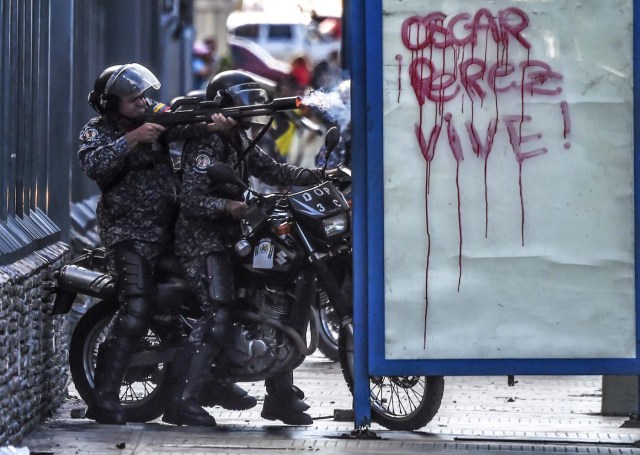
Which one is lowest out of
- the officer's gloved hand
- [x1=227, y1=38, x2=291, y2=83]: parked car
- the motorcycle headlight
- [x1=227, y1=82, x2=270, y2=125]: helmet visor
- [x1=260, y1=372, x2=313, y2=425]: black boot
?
[x1=260, y1=372, x2=313, y2=425]: black boot

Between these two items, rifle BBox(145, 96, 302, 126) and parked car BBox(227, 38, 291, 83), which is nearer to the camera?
rifle BBox(145, 96, 302, 126)

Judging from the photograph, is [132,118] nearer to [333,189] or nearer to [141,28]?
[333,189]

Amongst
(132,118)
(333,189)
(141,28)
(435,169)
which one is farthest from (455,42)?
(141,28)

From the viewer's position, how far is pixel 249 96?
8.74 metres

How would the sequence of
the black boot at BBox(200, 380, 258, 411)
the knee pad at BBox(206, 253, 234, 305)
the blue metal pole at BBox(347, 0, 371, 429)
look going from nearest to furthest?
1. the blue metal pole at BBox(347, 0, 371, 429)
2. the knee pad at BBox(206, 253, 234, 305)
3. the black boot at BBox(200, 380, 258, 411)

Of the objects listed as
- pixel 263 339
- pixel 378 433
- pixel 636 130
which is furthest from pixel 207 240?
pixel 636 130

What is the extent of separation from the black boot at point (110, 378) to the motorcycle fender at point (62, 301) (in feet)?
1.14

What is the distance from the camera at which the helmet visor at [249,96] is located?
870 cm

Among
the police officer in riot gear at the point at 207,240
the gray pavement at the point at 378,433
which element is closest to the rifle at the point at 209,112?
the police officer in riot gear at the point at 207,240

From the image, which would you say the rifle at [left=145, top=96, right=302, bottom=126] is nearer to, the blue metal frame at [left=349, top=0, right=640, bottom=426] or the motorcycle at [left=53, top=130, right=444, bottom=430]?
the motorcycle at [left=53, top=130, right=444, bottom=430]

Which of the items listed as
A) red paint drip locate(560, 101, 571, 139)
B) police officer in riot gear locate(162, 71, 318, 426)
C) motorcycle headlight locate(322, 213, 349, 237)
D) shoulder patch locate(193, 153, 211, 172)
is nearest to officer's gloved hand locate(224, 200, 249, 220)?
police officer in riot gear locate(162, 71, 318, 426)

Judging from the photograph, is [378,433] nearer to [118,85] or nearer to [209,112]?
[209,112]

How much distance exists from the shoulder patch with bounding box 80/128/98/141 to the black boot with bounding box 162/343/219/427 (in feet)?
3.70

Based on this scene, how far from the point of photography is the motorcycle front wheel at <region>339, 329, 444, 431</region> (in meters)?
8.41
